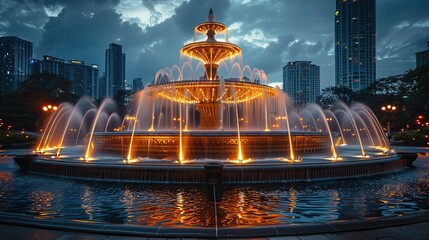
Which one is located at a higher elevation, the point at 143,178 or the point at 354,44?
the point at 354,44

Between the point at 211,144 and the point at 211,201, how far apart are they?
7.60m

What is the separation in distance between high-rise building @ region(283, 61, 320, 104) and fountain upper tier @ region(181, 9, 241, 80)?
150 metres

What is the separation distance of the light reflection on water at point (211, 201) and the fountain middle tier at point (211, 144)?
5201 millimetres

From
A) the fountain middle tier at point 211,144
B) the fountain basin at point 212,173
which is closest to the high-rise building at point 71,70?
the fountain middle tier at point 211,144

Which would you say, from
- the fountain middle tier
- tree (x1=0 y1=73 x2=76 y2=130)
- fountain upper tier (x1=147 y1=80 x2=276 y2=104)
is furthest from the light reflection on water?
tree (x1=0 y1=73 x2=76 y2=130)

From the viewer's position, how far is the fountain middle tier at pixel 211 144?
16.1m

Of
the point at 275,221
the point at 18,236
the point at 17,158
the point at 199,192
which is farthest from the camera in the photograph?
the point at 17,158

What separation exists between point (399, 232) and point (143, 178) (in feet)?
27.7

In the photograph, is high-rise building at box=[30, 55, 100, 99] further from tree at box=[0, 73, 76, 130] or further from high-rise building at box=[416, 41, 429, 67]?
high-rise building at box=[416, 41, 429, 67]

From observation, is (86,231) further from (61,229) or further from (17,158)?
(17,158)

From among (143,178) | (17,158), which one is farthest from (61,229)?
(17,158)

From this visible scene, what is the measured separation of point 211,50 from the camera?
2316 cm

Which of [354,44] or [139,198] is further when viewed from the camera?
[354,44]

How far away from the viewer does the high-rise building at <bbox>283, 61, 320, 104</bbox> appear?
6727 inches
